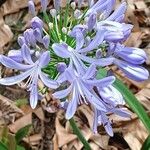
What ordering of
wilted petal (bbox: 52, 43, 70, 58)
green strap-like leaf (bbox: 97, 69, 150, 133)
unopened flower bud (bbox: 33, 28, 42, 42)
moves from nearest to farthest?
wilted petal (bbox: 52, 43, 70, 58), unopened flower bud (bbox: 33, 28, 42, 42), green strap-like leaf (bbox: 97, 69, 150, 133)

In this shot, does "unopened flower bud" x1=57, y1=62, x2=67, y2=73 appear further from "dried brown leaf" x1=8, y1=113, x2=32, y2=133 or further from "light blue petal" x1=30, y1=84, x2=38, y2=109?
"dried brown leaf" x1=8, y1=113, x2=32, y2=133

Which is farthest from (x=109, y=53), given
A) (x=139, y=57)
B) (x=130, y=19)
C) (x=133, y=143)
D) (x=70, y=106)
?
(x=130, y=19)

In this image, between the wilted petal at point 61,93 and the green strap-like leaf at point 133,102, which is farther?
the green strap-like leaf at point 133,102

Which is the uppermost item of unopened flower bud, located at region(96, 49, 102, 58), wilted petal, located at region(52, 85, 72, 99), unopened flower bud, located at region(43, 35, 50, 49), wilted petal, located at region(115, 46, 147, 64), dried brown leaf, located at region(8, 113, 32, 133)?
unopened flower bud, located at region(43, 35, 50, 49)

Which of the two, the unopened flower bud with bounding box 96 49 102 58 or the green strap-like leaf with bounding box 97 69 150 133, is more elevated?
the unopened flower bud with bounding box 96 49 102 58

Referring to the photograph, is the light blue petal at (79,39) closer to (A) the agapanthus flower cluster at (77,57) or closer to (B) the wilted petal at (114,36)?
(A) the agapanthus flower cluster at (77,57)

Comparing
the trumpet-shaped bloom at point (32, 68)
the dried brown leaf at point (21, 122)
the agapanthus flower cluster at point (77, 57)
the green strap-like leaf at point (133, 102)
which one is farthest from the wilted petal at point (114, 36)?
the dried brown leaf at point (21, 122)

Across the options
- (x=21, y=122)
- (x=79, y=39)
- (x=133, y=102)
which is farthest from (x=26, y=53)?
(x=21, y=122)

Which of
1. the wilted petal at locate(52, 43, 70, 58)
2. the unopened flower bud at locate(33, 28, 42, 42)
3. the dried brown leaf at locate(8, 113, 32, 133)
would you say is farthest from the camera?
the dried brown leaf at locate(8, 113, 32, 133)

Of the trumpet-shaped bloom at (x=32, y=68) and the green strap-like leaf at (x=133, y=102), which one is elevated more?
the trumpet-shaped bloom at (x=32, y=68)

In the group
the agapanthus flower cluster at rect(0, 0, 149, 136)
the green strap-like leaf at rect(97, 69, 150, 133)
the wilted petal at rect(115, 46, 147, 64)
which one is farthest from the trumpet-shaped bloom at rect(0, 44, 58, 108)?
the green strap-like leaf at rect(97, 69, 150, 133)
